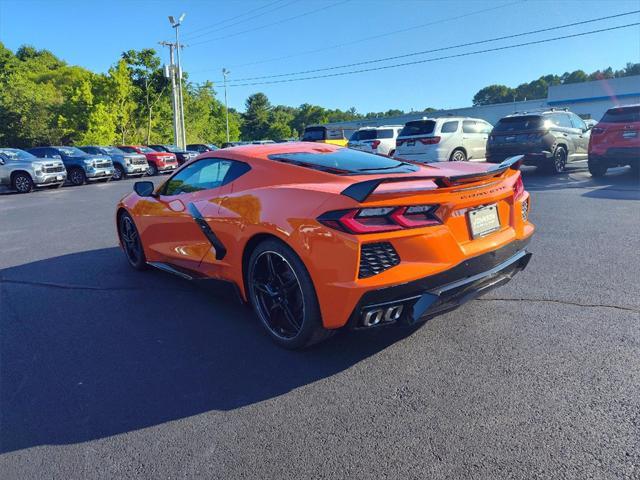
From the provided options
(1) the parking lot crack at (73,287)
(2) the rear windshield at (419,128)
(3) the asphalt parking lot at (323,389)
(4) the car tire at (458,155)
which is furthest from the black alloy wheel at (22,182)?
(4) the car tire at (458,155)

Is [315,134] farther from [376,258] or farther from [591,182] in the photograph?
[376,258]

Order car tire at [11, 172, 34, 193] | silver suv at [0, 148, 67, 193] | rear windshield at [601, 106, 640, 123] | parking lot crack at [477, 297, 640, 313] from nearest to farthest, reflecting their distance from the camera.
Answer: parking lot crack at [477, 297, 640, 313] → rear windshield at [601, 106, 640, 123] → silver suv at [0, 148, 67, 193] → car tire at [11, 172, 34, 193]

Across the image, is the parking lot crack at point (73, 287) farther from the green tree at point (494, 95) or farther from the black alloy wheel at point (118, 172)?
the green tree at point (494, 95)

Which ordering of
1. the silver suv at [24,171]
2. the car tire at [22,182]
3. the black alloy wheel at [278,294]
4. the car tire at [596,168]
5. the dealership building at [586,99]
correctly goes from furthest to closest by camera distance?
the dealership building at [586,99], the car tire at [22,182], the silver suv at [24,171], the car tire at [596,168], the black alloy wheel at [278,294]

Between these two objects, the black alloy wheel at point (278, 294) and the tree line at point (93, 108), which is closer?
the black alloy wheel at point (278, 294)

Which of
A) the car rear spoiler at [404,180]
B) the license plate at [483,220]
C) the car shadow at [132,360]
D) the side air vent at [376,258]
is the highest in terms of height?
the car rear spoiler at [404,180]

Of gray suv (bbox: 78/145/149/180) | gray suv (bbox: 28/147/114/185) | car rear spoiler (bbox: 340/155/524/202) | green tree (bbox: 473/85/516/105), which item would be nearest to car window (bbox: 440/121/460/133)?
car rear spoiler (bbox: 340/155/524/202)

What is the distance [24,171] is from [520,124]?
53.4 ft

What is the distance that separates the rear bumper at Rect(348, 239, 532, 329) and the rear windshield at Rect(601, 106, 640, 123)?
1015 cm

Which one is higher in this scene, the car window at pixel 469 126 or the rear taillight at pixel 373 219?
the car window at pixel 469 126

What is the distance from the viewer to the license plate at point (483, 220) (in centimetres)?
299

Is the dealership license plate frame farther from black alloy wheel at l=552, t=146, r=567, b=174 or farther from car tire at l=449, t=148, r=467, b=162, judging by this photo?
car tire at l=449, t=148, r=467, b=162

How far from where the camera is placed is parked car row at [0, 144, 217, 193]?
53.4 feet

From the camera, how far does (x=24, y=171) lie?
640 inches
